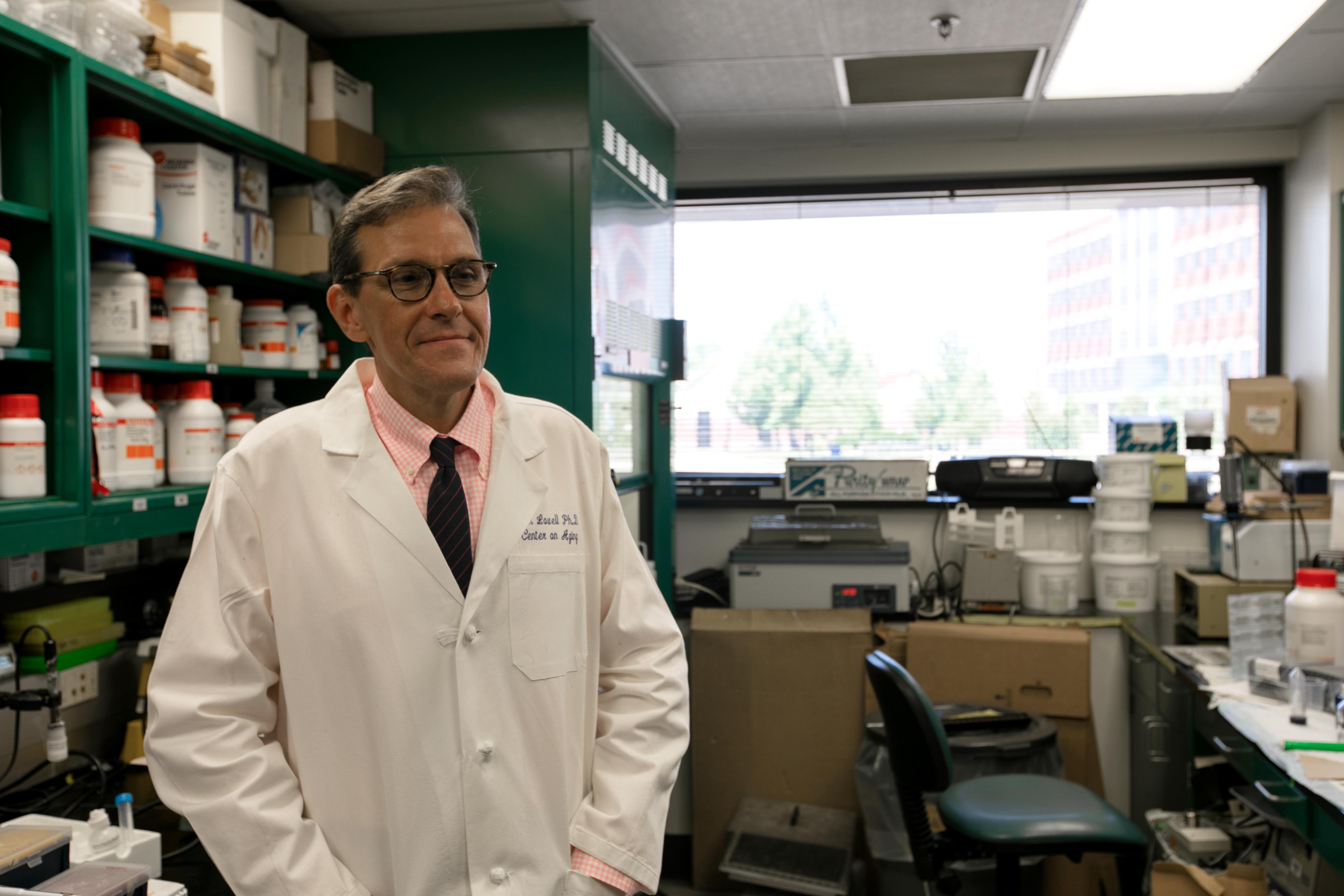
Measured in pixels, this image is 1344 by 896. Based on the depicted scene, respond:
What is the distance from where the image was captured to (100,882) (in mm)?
1237

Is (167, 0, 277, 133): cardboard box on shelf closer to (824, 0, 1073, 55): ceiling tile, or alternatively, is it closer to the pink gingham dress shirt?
the pink gingham dress shirt

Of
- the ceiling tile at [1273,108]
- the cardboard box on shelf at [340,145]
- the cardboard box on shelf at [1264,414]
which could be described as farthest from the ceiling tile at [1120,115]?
the cardboard box on shelf at [340,145]

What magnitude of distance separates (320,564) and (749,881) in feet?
7.21

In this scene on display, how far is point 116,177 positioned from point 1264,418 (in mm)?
3552

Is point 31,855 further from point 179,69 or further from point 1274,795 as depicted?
point 1274,795

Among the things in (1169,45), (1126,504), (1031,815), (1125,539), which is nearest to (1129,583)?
(1125,539)

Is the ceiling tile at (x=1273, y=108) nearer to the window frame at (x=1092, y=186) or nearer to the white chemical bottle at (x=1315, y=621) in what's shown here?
the window frame at (x=1092, y=186)

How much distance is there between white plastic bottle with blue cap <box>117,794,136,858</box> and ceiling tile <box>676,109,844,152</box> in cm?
274

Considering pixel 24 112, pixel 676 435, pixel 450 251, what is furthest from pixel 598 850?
pixel 676 435

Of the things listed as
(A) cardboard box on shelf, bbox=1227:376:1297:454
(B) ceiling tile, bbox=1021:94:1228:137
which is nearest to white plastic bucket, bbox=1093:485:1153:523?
(A) cardboard box on shelf, bbox=1227:376:1297:454

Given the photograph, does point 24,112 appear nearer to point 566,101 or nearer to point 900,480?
point 566,101

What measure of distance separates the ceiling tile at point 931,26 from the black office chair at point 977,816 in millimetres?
1651

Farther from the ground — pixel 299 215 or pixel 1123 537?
pixel 299 215

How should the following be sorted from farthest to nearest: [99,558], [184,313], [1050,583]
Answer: [1050,583]
[99,558]
[184,313]
